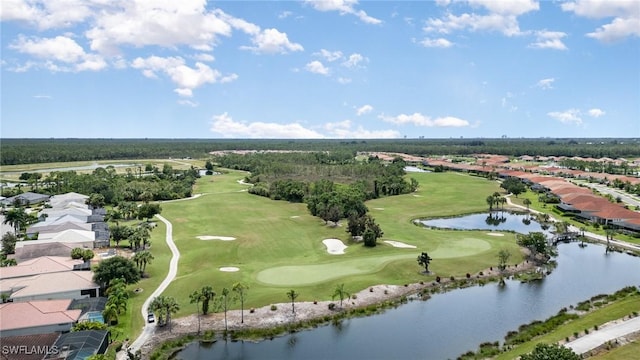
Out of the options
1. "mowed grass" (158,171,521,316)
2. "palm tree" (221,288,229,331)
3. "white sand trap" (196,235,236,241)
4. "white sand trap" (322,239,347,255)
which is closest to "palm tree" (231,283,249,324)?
"mowed grass" (158,171,521,316)

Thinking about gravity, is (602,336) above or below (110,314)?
below

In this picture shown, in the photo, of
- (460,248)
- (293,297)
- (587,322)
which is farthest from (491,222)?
(293,297)

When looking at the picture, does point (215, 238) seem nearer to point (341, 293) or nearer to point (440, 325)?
point (341, 293)

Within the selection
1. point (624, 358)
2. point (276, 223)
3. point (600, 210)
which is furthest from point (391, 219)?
→ point (624, 358)

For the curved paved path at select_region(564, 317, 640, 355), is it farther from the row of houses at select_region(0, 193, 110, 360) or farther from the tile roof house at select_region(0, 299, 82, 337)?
the tile roof house at select_region(0, 299, 82, 337)

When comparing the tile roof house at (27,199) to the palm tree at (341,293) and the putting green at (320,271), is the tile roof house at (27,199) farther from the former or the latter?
the palm tree at (341,293)

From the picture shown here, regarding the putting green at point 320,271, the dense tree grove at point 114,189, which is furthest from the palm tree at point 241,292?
the dense tree grove at point 114,189
